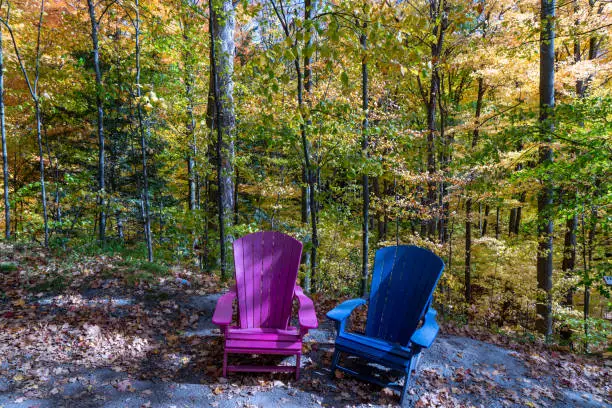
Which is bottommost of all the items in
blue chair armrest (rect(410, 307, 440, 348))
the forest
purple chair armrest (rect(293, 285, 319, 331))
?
blue chair armrest (rect(410, 307, 440, 348))

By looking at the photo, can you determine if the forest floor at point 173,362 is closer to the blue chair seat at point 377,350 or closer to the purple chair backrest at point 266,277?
the blue chair seat at point 377,350

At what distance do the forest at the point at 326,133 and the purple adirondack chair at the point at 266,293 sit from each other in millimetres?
1482

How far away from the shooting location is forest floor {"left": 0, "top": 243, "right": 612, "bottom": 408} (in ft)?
8.21

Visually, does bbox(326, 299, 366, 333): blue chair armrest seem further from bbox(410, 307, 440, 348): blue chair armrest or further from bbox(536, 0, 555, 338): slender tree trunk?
bbox(536, 0, 555, 338): slender tree trunk

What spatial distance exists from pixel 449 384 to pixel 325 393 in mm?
1166

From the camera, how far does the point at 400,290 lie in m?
3.31

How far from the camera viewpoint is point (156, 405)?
2.36m

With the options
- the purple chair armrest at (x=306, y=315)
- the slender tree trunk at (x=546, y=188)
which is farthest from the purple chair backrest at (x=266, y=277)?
the slender tree trunk at (x=546, y=188)

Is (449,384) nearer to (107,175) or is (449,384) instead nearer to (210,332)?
(210,332)

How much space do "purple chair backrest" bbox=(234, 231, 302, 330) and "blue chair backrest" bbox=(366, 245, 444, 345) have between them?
0.85m

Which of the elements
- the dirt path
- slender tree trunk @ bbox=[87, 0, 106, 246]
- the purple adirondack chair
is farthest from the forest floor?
slender tree trunk @ bbox=[87, 0, 106, 246]

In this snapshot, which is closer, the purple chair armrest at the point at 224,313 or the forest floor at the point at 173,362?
the forest floor at the point at 173,362

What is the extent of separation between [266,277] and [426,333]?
1.52 meters

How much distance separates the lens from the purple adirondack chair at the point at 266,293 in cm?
278
